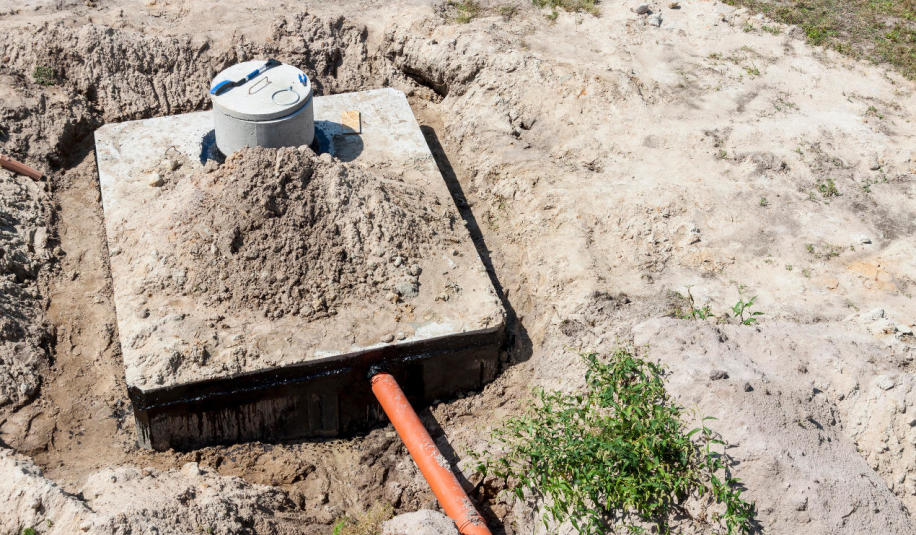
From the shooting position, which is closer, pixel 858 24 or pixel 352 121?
pixel 352 121

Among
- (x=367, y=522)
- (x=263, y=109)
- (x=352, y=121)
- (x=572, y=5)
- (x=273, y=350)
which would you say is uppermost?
(x=263, y=109)

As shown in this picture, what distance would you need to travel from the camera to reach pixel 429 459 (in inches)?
201

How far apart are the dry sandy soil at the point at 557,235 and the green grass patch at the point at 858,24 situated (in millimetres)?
405

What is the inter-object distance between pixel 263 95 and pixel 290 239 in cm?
156

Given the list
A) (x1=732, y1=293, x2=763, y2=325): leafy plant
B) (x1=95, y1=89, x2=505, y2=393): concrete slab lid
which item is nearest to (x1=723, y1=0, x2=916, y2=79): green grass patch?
(x1=732, y1=293, x2=763, y2=325): leafy plant

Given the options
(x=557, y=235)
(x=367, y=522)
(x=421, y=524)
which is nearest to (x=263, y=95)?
(x=557, y=235)

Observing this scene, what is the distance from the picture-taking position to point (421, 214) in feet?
22.0

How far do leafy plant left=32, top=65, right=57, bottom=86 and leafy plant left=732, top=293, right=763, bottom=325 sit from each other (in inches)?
303

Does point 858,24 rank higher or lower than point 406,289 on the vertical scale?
higher

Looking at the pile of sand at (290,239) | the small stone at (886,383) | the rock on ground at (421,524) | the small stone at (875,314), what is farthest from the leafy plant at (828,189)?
the rock on ground at (421,524)

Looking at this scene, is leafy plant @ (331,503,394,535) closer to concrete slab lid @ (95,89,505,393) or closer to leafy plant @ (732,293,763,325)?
concrete slab lid @ (95,89,505,393)

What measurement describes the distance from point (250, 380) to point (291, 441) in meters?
0.71

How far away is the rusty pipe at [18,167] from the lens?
7289 mm

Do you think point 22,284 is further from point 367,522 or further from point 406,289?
point 367,522
